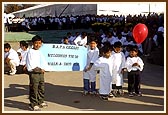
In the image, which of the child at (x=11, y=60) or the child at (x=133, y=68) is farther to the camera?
the child at (x=11, y=60)

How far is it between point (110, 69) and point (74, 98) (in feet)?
3.25

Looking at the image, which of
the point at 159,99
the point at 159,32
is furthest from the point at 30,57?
the point at 159,32

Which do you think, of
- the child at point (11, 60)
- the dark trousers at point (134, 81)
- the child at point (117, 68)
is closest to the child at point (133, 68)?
the dark trousers at point (134, 81)

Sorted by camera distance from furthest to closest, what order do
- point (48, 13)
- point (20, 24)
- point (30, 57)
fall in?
point (48, 13), point (20, 24), point (30, 57)

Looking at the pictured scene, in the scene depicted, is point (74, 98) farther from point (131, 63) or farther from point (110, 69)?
point (131, 63)

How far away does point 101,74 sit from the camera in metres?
7.04

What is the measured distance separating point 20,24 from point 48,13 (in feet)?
30.7

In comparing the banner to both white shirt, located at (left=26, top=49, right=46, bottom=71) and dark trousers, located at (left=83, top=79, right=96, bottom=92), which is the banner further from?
dark trousers, located at (left=83, top=79, right=96, bottom=92)

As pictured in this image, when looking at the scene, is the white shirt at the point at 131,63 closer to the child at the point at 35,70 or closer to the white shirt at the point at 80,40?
the child at the point at 35,70

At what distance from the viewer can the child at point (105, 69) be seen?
6.97m

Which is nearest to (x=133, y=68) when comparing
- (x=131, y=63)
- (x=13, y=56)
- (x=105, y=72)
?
(x=131, y=63)

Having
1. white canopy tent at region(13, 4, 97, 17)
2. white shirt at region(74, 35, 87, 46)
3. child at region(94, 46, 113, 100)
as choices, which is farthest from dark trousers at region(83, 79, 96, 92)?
white canopy tent at region(13, 4, 97, 17)

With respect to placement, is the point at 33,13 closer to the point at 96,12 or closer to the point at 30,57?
the point at 96,12

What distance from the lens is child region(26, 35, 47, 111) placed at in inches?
240
